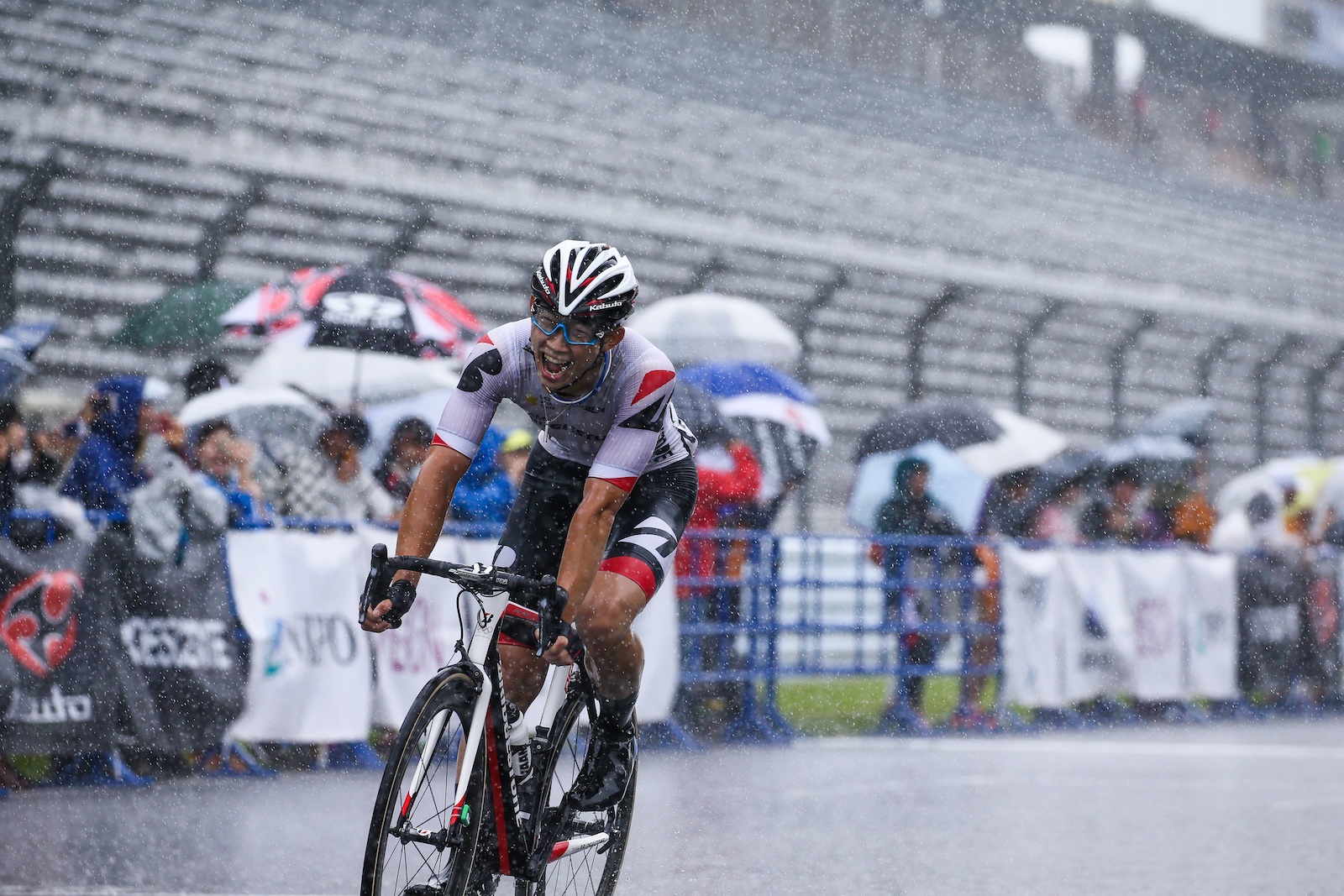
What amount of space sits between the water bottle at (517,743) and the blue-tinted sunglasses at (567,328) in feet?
3.04

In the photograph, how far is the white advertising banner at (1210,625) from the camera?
13.4 m

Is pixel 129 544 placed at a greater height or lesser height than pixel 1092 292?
lesser

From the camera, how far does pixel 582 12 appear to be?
2172 cm

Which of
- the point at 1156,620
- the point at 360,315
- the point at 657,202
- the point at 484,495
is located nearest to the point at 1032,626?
the point at 1156,620

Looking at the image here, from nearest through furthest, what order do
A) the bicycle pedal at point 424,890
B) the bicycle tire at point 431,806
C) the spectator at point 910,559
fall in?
the bicycle tire at point 431,806 → the bicycle pedal at point 424,890 → the spectator at point 910,559

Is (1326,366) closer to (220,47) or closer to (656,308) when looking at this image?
(656,308)

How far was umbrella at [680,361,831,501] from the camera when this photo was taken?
11.2 meters

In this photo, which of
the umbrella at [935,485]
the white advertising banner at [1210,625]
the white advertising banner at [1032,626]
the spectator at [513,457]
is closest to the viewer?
the spectator at [513,457]

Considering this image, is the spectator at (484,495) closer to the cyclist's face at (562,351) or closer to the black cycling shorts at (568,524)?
the black cycling shorts at (568,524)

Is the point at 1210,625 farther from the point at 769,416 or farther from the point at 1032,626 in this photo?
the point at 769,416

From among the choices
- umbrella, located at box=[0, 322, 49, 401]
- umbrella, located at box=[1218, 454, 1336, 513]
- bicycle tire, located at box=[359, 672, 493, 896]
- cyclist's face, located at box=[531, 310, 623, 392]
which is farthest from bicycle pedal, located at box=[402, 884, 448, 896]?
umbrella, located at box=[1218, 454, 1336, 513]

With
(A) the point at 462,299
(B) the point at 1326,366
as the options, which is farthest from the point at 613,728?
(B) the point at 1326,366

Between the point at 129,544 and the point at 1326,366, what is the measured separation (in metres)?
15.8

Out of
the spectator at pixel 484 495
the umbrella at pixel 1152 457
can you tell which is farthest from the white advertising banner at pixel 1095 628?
the spectator at pixel 484 495
